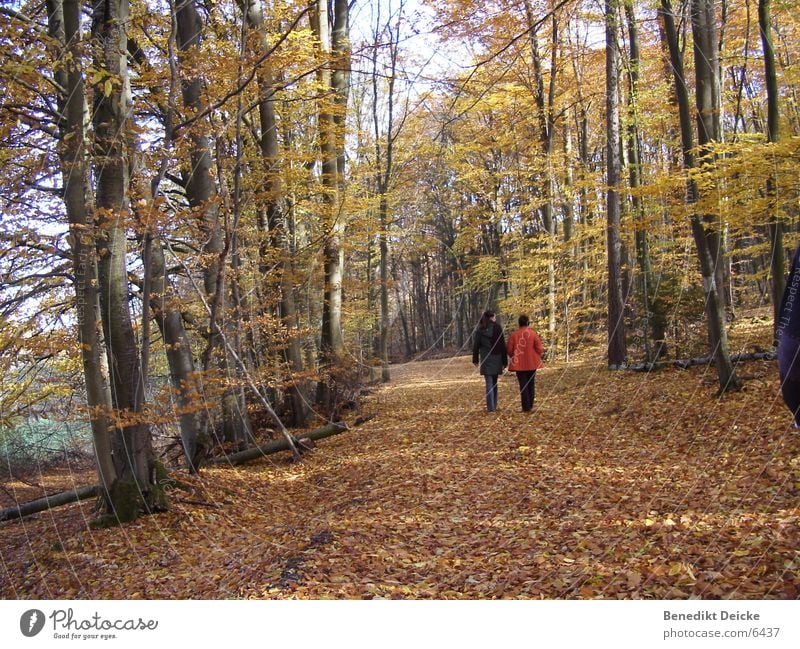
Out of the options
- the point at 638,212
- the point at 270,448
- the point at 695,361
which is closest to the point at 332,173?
the point at 270,448

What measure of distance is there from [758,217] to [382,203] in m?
9.65

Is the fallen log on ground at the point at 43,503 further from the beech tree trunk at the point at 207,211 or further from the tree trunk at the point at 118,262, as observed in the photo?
the beech tree trunk at the point at 207,211

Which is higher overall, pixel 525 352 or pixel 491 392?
pixel 525 352

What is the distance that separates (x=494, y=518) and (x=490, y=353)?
160 inches

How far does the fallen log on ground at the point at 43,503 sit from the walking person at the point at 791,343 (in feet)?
20.4

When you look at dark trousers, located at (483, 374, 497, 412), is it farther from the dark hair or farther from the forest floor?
the dark hair

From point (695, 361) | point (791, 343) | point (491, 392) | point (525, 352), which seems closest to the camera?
point (791, 343)

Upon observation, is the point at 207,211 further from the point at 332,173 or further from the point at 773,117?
the point at 773,117

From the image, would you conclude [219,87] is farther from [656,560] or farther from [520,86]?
[520,86]

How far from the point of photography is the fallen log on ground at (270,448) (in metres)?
7.70

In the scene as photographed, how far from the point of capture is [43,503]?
238 inches

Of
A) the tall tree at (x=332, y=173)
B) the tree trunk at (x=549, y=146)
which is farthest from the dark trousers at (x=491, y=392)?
the tree trunk at (x=549, y=146)

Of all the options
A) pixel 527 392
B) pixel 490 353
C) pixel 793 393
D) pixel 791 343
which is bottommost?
pixel 527 392

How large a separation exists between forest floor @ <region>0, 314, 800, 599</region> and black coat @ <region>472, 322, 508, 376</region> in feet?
2.22
